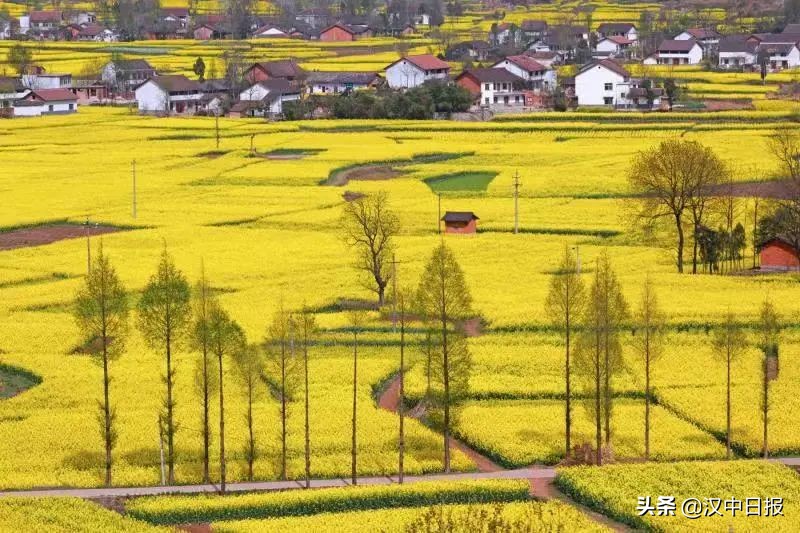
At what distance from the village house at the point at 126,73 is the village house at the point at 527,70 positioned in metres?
28.5

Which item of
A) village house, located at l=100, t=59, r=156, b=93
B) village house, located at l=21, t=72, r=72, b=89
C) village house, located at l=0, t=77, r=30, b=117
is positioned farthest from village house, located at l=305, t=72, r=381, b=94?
village house, located at l=0, t=77, r=30, b=117

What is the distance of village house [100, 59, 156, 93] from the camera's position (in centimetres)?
12144

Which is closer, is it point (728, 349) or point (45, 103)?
point (728, 349)

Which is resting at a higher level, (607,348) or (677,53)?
(677,53)

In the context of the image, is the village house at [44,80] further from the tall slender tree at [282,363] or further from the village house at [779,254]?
the tall slender tree at [282,363]

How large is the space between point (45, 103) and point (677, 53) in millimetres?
54696

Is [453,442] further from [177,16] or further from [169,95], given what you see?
[177,16]

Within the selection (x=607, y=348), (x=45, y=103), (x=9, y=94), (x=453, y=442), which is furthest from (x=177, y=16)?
(x=607, y=348)

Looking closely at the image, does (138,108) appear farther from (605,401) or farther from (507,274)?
(605,401)

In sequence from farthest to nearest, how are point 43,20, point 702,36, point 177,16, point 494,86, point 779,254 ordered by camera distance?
point 177,16 → point 43,20 → point 702,36 → point 494,86 → point 779,254

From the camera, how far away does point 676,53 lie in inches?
5113

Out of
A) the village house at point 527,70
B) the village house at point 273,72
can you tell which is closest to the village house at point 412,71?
the village house at point 527,70

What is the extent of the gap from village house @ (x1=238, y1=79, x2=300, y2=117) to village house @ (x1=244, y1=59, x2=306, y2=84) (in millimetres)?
3432

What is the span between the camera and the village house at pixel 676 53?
12975 centimetres
